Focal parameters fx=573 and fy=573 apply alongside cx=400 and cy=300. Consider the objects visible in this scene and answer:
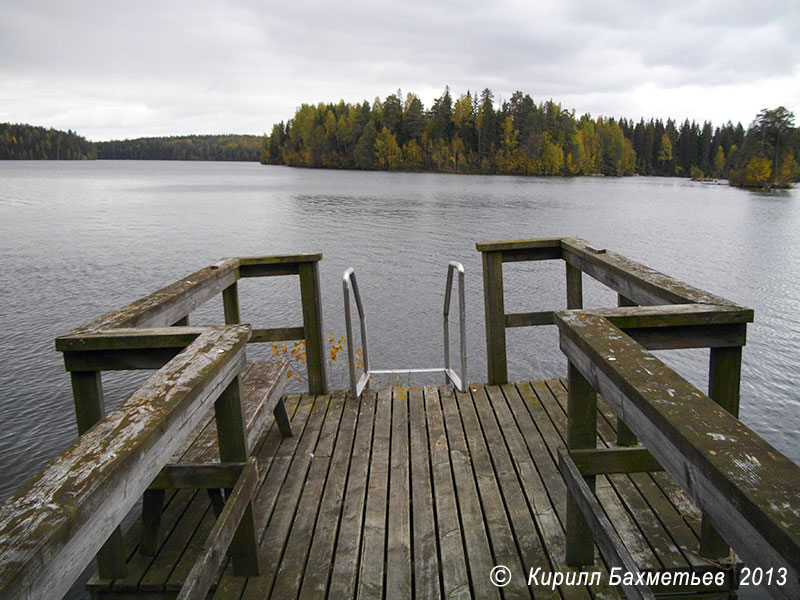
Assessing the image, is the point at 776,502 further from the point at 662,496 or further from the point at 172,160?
the point at 172,160

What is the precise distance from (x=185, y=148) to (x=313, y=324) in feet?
647

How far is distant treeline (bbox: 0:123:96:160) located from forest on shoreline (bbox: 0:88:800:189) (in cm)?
6767

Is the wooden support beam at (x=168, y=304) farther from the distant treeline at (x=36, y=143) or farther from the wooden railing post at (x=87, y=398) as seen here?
the distant treeline at (x=36, y=143)

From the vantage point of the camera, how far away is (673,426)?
1.27 m

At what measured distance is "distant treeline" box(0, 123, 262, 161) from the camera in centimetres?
15262

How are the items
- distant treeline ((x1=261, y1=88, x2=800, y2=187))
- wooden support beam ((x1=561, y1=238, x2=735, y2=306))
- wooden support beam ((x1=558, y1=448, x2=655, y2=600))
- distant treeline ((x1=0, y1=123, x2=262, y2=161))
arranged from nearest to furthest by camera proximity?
wooden support beam ((x1=558, y1=448, x2=655, y2=600)), wooden support beam ((x1=561, y1=238, x2=735, y2=306)), distant treeline ((x1=261, y1=88, x2=800, y2=187)), distant treeline ((x1=0, y1=123, x2=262, y2=161))

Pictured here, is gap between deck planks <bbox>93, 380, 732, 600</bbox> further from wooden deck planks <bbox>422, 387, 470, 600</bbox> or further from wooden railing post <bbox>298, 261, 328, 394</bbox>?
wooden railing post <bbox>298, 261, 328, 394</bbox>

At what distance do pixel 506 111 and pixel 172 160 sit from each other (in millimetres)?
138735

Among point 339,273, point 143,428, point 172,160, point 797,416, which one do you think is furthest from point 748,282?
point 172,160

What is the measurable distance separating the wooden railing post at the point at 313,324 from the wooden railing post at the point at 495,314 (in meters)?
1.28

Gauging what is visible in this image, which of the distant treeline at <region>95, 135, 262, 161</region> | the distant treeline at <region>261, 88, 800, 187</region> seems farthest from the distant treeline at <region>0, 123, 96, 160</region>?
the distant treeline at <region>261, 88, 800, 187</region>

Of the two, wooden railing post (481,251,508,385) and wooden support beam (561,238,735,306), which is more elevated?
wooden support beam (561,238,735,306)

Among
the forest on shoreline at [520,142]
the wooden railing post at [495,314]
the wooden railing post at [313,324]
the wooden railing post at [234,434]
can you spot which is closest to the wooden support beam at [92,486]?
the wooden railing post at [234,434]

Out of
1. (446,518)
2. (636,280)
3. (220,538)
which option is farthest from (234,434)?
(636,280)
